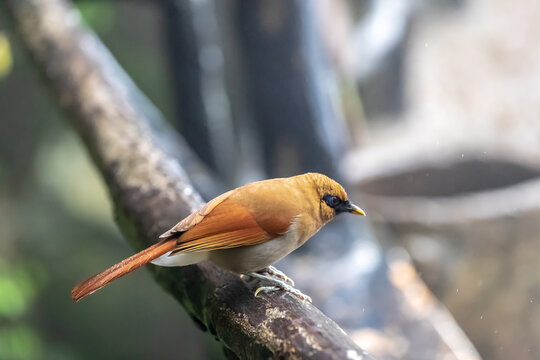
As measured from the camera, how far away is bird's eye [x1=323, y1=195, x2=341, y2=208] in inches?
45.4

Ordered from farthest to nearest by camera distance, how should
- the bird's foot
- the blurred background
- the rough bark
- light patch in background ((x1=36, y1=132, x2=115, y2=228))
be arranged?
light patch in background ((x1=36, y1=132, x2=115, y2=228)), the blurred background, the bird's foot, the rough bark

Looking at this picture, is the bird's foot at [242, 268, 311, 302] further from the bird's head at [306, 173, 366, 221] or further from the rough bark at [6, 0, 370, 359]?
the bird's head at [306, 173, 366, 221]

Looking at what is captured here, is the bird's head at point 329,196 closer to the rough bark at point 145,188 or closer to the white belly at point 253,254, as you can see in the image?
the white belly at point 253,254

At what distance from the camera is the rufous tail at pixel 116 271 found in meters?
0.98

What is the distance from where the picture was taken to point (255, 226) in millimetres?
1112

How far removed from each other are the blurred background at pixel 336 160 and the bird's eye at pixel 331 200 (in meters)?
0.79

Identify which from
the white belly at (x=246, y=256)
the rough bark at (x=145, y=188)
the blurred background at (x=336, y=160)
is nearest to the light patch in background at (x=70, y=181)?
the blurred background at (x=336, y=160)

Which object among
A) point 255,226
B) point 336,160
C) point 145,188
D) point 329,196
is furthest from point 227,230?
point 336,160

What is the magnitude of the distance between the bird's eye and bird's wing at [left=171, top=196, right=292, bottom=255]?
0.10 meters

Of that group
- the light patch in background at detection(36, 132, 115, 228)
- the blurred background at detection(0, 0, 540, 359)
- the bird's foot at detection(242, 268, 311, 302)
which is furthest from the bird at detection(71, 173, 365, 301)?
the light patch in background at detection(36, 132, 115, 228)

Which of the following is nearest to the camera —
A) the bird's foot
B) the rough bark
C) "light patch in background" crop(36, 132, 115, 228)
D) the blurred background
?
the rough bark

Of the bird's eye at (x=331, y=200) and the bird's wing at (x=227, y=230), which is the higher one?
the bird's wing at (x=227, y=230)

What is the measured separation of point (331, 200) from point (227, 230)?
0.72 ft

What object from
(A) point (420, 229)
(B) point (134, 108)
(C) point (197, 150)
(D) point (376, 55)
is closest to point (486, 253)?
(A) point (420, 229)
